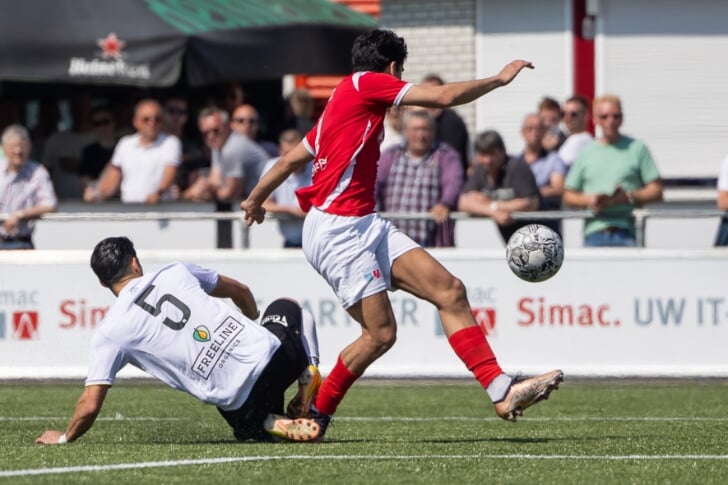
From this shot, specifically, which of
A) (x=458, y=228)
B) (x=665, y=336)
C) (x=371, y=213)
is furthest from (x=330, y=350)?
(x=371, y=213)

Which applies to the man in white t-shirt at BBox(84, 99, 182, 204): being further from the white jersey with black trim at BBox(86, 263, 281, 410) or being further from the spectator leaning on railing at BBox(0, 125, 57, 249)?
the white jersey with black trim at BBox(86, 263, 281, 410)

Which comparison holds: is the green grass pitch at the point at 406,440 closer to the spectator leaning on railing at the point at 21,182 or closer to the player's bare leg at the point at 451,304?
the player's bare leg at the point at 451,304

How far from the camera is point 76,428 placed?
28.6ft

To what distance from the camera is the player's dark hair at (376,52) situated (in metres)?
9.06

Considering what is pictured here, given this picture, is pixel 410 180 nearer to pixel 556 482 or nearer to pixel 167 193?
pixel 167 193

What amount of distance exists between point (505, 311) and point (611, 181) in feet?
4.63

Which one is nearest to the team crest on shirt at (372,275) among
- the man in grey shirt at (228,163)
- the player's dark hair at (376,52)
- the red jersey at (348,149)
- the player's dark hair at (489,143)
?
the red jersey at (348,149)

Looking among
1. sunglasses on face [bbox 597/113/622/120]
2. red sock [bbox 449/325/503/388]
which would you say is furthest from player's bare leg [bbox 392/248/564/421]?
sunglasses on face [bbox 597/113/622/120]

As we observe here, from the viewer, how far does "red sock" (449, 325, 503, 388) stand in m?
9.02

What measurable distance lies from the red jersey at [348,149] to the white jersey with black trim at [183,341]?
2.70ft

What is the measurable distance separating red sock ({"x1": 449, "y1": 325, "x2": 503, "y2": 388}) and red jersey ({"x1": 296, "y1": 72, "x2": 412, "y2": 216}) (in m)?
0.83

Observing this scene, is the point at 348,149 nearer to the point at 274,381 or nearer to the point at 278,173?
the point at 278,173

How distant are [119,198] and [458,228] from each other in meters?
3.48

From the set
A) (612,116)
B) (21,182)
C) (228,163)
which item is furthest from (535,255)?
(21,182)
